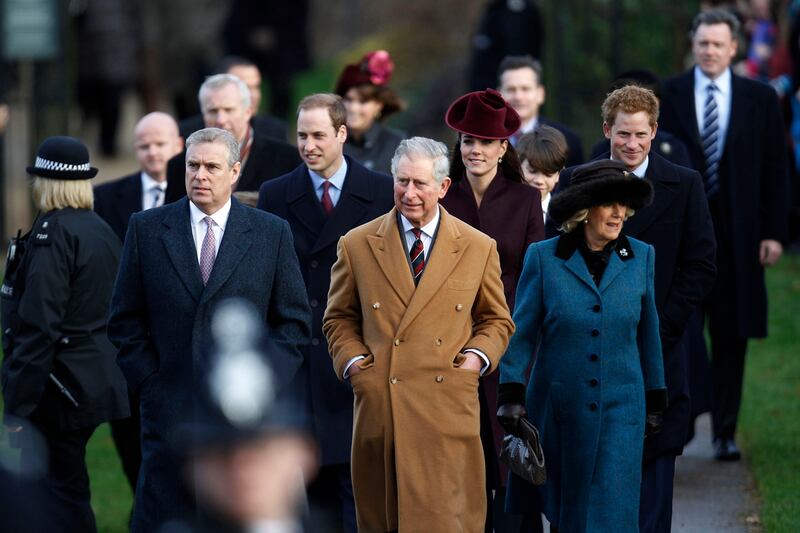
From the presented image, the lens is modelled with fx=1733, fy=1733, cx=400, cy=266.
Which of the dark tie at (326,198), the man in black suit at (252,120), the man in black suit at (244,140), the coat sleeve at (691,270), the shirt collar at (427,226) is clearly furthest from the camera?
the man in black suit at (252,120)

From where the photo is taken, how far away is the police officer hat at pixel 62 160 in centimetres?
801

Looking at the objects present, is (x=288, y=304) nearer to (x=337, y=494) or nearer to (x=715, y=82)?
(x=337, y=494)

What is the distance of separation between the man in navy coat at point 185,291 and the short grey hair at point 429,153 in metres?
0.61

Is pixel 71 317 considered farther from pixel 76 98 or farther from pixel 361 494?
pixel 76 98

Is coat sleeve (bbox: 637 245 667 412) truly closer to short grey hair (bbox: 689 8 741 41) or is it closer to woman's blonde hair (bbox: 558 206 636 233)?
woman's blonde hair (bbox: 558 206 636 233)

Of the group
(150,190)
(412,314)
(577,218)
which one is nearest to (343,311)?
(412,314)

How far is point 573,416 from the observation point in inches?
277

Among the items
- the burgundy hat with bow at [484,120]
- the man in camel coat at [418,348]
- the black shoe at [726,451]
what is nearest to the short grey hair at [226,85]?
the burgundy hat with bow at [484,120]

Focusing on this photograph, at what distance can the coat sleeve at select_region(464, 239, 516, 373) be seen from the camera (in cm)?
691

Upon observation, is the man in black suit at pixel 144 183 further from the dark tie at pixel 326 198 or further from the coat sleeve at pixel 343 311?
the coat sleeve at pixel 343 311

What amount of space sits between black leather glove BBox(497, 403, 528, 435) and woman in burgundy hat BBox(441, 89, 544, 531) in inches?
35.2

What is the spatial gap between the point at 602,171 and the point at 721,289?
3147 mm

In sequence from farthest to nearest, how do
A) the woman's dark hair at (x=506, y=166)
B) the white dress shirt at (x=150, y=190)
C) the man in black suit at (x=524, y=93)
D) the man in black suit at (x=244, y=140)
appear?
the man in black suit at (x=524, y=93)
the white dress shirt at (x=150, y=190)
the man in black suit at (x=244, y=140)
the woman's dark hair at (x=506, y=166)

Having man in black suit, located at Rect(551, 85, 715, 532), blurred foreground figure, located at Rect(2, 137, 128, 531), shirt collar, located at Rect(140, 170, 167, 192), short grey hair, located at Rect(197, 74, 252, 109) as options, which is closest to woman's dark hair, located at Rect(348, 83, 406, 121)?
short grey hair, located at Rect(197, 74, 252, 109)
